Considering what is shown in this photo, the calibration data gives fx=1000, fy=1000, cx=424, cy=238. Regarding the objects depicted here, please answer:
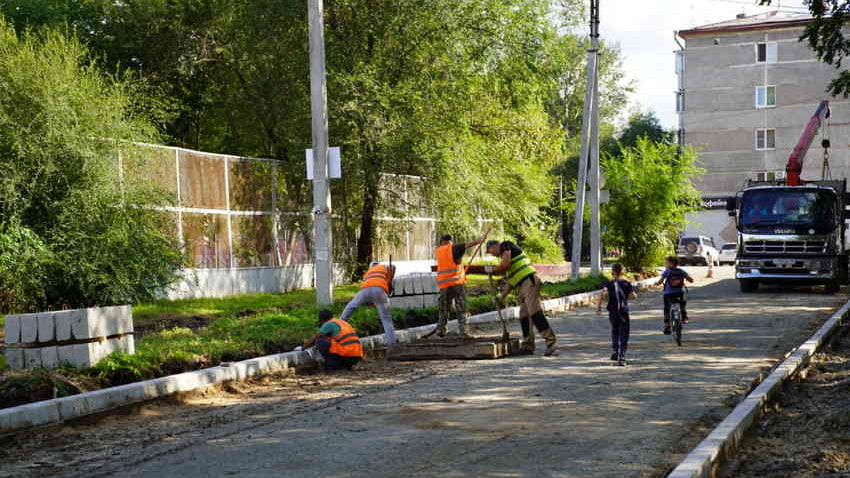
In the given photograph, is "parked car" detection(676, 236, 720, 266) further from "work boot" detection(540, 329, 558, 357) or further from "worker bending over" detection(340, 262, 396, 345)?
"work boot" detection(540, 329, 558, 357)

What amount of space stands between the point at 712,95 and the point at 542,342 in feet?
194

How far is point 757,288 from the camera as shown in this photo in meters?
Answer: 29.0

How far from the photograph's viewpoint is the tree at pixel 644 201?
34.8 m

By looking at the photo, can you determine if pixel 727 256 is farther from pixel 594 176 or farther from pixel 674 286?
pixel 674 286

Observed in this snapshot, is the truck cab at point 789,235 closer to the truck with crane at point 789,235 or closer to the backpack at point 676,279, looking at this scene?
the truck with crane at point 789,235

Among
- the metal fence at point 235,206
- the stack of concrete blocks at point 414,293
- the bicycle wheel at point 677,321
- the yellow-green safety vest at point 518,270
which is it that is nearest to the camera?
the yellow-green safety vest at point 518,270

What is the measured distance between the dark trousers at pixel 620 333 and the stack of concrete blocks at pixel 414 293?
6758 millimetres

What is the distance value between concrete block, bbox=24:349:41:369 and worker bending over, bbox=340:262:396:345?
496 cm

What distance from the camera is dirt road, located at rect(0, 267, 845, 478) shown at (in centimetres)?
734

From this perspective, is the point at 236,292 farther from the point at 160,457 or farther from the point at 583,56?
A: the point at 583,56

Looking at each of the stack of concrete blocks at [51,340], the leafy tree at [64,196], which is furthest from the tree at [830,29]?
the stack of concrete blocks at [51,340]

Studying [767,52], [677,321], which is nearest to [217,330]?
[677,321]

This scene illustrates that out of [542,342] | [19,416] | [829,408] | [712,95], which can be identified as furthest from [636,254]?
[712,95]

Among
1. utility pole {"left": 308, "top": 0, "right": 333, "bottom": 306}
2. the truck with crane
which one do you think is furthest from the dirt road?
the truck with crane
